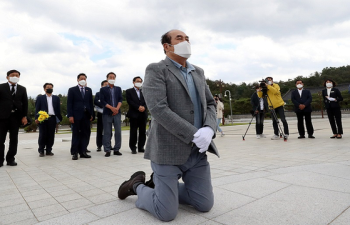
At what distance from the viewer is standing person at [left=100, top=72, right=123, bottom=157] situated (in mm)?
6551

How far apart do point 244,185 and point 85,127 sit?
4.53 m

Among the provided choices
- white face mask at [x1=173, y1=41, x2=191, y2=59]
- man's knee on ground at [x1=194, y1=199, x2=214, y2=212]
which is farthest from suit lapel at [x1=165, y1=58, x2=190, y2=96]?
man's knee on ground at [x1=194, y1=199, x2=214, y2=212]

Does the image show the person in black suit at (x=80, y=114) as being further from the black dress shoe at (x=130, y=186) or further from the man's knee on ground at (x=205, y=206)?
the man's knee on ground at (x=205, y=206)

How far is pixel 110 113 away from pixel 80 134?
89 cm

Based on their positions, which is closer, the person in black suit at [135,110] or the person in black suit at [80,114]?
the person in black suit at [80,114]

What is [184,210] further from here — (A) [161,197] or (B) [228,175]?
(B) [228,175]

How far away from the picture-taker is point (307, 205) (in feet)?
7.55

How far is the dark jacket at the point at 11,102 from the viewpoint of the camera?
5.15m

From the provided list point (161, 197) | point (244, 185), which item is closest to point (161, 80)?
point (161, 197)

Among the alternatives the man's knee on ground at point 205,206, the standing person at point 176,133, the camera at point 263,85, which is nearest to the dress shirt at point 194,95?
the standing person at point 176,133

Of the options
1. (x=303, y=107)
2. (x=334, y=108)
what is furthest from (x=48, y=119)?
(x=334, y=108)

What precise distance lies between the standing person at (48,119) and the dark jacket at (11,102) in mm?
1321

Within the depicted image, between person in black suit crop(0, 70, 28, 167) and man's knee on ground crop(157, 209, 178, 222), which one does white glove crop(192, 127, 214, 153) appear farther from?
person in black suit crop(0, 70, 28, 167)

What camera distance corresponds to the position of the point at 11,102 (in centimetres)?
528
